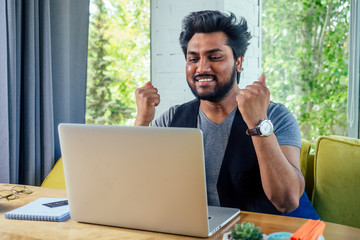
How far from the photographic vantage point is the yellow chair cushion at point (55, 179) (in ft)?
7.34

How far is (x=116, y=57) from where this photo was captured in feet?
19.3

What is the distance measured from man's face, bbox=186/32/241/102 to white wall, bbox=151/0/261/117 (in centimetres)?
74

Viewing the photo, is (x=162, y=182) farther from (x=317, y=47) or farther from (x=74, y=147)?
(x=317, y=47)

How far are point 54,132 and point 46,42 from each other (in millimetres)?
553

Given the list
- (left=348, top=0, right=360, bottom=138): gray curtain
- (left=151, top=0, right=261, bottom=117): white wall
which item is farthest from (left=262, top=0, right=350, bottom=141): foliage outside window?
(left=151, top=0, right=261, bottom=117): white wall

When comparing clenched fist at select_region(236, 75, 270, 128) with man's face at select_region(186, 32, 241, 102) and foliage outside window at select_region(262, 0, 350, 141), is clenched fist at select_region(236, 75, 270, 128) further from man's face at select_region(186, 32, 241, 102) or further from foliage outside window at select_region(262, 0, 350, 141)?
foliage outside window at select_region(262, 0, 350, 141)

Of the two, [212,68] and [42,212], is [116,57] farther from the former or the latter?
[42,212]

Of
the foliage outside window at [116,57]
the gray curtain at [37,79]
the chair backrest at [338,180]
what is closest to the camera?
the chair backrest at [338,180]

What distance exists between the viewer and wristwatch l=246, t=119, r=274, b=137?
1.34 m

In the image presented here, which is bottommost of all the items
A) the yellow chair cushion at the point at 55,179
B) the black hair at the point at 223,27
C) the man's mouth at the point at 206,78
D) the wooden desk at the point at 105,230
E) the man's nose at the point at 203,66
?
the yellow chair cushion at the point at 55,179

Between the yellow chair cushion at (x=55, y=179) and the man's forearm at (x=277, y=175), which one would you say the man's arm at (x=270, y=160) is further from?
the yellow chair cushion at (x=55, y=179)

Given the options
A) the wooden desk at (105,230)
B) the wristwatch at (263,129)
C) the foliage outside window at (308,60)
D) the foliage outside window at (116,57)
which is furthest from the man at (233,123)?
the foliage outside window at (116,57)

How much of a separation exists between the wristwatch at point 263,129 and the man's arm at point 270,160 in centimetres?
2

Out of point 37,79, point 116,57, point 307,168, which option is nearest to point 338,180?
point 307,168
